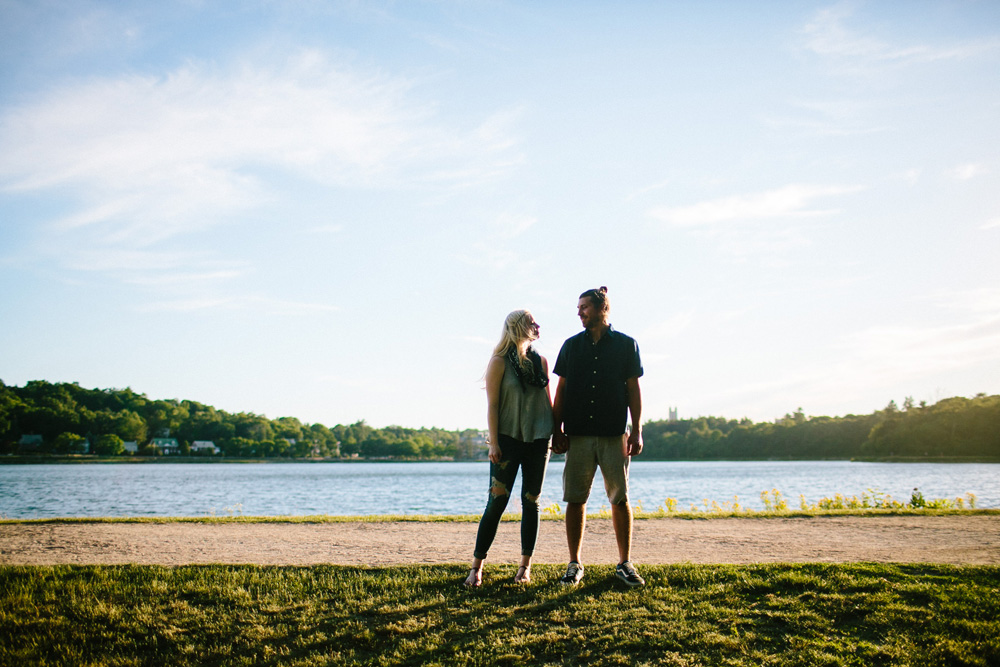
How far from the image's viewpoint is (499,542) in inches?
302

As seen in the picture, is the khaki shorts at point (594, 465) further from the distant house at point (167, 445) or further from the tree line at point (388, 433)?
the distant house at point (167, 445)

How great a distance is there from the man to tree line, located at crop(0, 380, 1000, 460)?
87.6 m

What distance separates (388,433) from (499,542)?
149 m

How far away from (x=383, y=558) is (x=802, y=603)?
3.89m

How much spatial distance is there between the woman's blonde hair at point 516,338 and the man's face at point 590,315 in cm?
53

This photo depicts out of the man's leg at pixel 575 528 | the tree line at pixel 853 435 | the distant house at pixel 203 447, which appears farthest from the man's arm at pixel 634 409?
the distant house at pixel 203 447

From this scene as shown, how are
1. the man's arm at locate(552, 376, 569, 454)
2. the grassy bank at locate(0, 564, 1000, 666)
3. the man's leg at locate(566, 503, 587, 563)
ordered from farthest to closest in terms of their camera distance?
1. the man's arm at locate(552, 376, 569, 454)
2. the man's leg at locate(566, 503, 587, 563)
3. the grassy bank at locate(0, 564, 1000, 666)

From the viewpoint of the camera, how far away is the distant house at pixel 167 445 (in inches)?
4835

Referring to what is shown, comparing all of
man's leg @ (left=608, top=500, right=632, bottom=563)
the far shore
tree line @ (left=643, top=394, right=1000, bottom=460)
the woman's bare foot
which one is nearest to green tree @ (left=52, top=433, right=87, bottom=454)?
the far shore

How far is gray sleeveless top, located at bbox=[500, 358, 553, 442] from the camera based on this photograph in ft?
17.3

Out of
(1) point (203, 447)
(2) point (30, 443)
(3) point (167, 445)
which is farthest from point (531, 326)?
(3) point (167, 445)

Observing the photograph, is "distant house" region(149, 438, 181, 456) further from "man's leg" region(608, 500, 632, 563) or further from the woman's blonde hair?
"man's leg" region(608, 500, 632, 563)

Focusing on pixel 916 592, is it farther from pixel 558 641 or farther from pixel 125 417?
pixel 125 417

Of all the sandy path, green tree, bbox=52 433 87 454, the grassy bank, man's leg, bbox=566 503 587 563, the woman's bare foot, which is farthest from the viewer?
green tree, bbox=52 433 87 454
